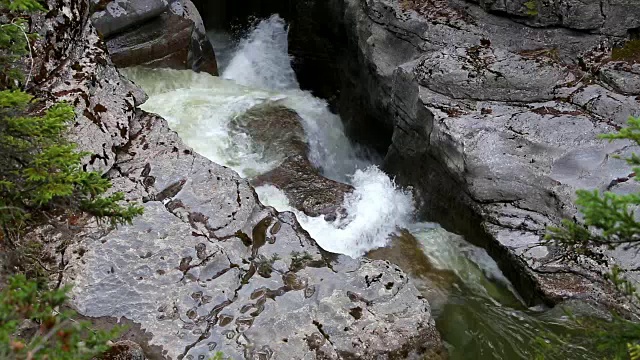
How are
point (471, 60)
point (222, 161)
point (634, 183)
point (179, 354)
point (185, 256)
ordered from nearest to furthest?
1. point (179, 354)
2. point (185, 256)
3. point (634, 183)
4. point (471, 60)
5. point (222, 161)

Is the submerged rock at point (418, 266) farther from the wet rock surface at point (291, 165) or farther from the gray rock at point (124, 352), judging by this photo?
the gray rock at point (124, 352)

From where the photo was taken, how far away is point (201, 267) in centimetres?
796

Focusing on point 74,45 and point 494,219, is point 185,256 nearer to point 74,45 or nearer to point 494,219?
point 74,45

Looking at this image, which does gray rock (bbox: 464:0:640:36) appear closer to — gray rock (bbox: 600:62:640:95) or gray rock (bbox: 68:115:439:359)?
gray rock (bbox: 600:62:640:95)

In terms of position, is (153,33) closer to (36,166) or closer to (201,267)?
(201,267)

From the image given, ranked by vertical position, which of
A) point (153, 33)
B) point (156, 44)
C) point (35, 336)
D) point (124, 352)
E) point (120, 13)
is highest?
point (35, 336)

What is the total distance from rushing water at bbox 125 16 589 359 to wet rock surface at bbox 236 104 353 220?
0.21 meters

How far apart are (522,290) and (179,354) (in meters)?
6.07

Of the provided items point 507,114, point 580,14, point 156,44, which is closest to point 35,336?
point 507,114

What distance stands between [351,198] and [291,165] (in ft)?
5.79

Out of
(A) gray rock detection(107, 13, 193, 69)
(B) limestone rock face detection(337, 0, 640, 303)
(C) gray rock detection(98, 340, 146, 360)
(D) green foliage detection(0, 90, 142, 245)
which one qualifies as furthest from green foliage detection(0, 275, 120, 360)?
(A) gray rock detection(107, 13, 193, 69)

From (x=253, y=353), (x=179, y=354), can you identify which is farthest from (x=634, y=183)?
(x=179, y=354)

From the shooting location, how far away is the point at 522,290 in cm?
971

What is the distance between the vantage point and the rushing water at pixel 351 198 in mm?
9062
